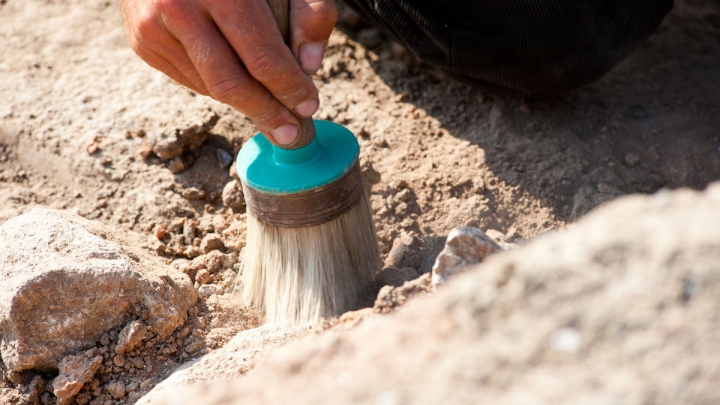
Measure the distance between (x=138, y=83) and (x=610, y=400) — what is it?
251 cm

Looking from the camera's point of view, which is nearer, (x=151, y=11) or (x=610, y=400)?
(x=610, y=400)

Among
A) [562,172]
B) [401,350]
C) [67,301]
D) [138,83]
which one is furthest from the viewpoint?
[138,83]

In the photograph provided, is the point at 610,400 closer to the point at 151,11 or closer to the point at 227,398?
the point at 227,398

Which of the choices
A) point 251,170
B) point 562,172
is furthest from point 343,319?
point 562,172

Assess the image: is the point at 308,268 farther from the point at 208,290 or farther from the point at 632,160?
the point at 632,160

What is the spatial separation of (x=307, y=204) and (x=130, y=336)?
60cm

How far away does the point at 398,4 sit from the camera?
2686 mm

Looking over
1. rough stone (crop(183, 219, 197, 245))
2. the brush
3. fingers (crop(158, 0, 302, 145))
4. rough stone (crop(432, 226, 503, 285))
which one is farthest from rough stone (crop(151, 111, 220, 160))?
rough stone (crop(432, 226, 503, 285))

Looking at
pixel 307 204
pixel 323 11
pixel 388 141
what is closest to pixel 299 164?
pixel 307 204

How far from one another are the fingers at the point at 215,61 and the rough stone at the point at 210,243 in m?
0.70

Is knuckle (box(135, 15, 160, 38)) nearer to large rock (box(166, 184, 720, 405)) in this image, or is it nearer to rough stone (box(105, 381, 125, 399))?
rough stone (box(105, 381, 125, 399))

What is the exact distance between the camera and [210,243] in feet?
7.57

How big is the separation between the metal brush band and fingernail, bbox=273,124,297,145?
17 cm

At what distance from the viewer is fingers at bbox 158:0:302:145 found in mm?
1686
